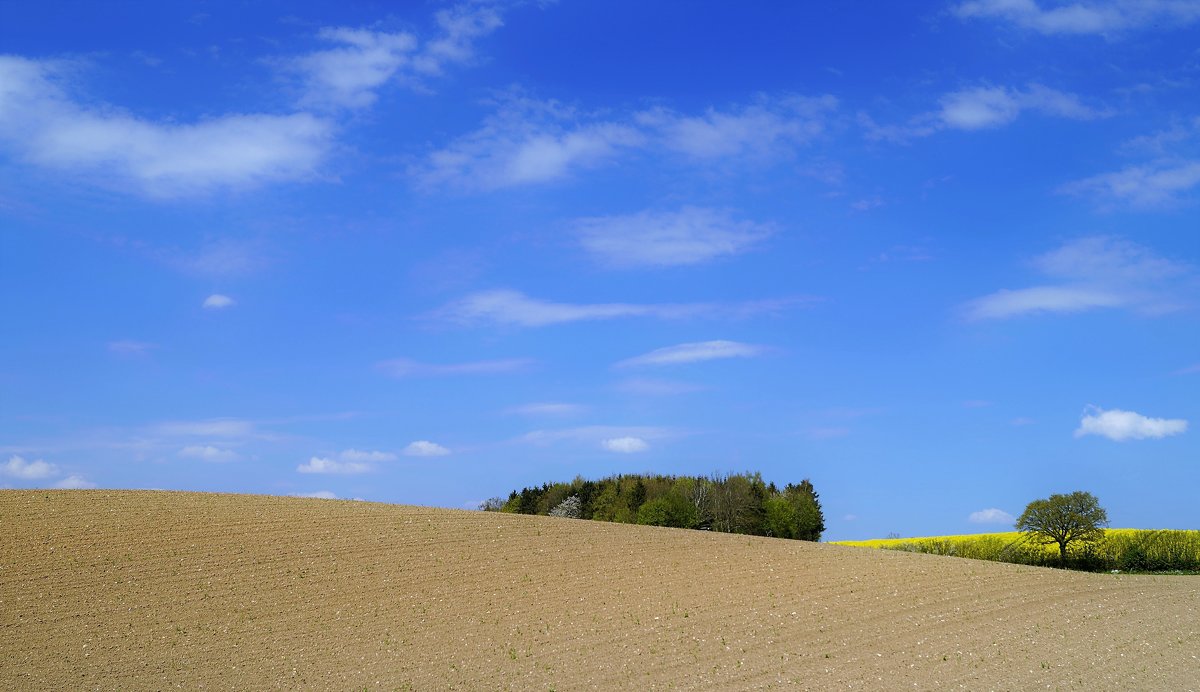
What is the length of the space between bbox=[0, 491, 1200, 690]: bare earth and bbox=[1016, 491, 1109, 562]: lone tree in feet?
48.2

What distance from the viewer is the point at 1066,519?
169 feet

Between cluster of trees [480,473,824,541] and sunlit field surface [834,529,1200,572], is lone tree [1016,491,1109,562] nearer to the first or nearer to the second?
sunlit field surface [834,529,1200,572]

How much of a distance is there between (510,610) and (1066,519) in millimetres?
36647

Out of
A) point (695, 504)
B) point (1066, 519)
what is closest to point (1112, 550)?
point (1066, 519)

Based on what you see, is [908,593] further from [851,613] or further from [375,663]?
[375,663]

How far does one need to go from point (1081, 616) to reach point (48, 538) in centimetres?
3403

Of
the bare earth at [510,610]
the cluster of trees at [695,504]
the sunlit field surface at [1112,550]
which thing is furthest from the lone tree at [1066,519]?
the cluster of trees at [695,504]

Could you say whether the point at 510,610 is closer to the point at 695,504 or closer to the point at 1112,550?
the point at 1112,550

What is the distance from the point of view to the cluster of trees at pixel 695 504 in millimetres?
70250

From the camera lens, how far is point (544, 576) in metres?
32.0

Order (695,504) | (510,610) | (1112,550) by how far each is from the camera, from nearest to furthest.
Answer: (510,610), (1112,550), (695,504)

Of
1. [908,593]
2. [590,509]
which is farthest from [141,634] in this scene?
[590,509]

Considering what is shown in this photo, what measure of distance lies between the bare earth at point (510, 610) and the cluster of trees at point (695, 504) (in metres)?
31.3

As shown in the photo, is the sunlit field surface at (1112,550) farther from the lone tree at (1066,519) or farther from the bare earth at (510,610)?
the bare earth at (510,610)
